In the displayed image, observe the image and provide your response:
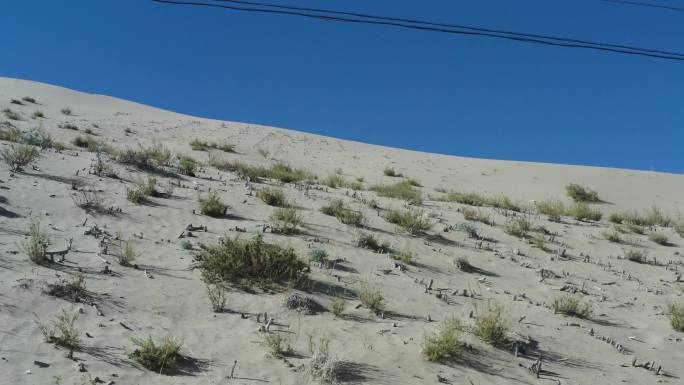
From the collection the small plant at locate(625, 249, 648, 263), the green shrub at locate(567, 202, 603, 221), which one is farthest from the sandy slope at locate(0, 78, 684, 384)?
the green shrub at locate(567, 202, 603, 221)

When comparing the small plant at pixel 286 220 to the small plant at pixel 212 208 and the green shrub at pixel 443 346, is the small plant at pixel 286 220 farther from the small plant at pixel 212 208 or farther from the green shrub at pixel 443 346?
the green shrub at pixel 443 346

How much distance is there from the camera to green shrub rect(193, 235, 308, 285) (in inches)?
253

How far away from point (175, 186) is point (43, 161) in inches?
105

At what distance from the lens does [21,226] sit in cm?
682

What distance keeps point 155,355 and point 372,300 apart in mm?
2625

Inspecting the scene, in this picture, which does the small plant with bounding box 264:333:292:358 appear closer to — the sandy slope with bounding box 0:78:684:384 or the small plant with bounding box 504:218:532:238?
the sandy slope with bounding box 0:78:684:384

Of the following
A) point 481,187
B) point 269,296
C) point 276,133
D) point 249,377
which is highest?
point 276,133

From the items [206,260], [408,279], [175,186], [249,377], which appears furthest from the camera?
[175,186]

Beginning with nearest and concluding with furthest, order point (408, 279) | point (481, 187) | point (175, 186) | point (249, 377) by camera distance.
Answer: point (249, 377), point (408, 279), point (175, 186), point (481, 187)

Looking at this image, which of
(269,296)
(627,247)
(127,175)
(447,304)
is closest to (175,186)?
(127,175)

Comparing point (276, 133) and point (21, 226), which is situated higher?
point (276, 133)

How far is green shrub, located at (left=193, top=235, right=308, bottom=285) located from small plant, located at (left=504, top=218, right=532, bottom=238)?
218 inches

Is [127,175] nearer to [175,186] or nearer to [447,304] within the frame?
[175,186]

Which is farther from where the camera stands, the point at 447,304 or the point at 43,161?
the point at 43,161
